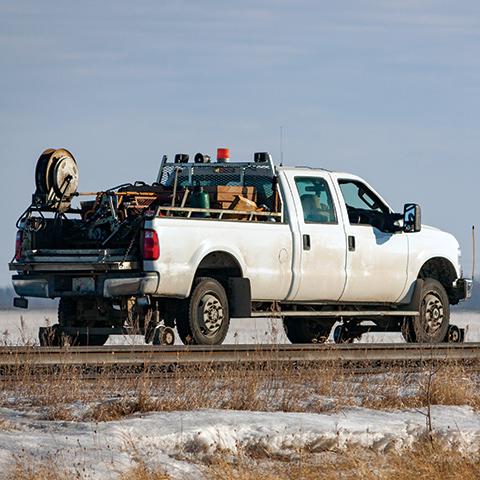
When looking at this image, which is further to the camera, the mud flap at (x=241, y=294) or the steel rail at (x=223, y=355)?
the mud flap at (x=241, y=294)

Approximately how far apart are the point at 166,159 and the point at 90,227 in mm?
2348

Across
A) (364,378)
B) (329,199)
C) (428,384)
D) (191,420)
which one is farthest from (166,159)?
(191,420)

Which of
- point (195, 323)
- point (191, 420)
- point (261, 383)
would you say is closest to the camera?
point (191, 420)

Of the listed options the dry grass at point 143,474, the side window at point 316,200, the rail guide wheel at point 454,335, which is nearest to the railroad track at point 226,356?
the side window at point 316,200

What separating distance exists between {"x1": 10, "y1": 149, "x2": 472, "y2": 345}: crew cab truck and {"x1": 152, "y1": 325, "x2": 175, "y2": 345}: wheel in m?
0.01

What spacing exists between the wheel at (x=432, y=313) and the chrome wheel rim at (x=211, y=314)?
3.27m

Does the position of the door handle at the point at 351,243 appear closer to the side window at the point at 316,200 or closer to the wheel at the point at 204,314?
the side window at the point at 316,200

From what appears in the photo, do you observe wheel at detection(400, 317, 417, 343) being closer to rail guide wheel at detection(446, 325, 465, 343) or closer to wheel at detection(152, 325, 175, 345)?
rail guide wheel at detection(446, 325, 465, 343)

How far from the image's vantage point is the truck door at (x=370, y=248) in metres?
17.7

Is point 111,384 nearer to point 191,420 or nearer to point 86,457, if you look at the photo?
point 191,420

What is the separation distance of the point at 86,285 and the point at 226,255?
1.60 m

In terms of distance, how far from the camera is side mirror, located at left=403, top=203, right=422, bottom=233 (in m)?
17.9

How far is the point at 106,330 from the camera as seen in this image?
16.1 metres

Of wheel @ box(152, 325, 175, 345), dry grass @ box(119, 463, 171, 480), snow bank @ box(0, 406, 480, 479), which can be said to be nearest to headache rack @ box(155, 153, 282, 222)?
wheel @ box(152, 325, 175, 345)
